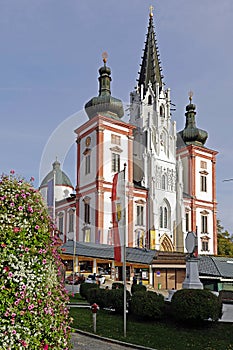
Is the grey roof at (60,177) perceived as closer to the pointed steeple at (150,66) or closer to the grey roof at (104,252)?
the pointed steeple at (150,66)

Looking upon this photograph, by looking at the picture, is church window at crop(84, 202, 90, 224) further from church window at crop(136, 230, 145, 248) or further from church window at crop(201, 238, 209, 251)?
church window at crop(201, 238, 209, 251)

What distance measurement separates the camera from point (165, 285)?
3959 cm

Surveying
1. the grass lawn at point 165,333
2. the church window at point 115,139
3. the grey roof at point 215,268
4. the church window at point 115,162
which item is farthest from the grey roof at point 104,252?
the grass lawn at point 165,333

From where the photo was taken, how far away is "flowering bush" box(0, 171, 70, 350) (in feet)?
19.4

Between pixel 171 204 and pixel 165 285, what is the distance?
53.3 ft

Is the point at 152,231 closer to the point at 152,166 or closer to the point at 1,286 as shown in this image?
the point at 152,166

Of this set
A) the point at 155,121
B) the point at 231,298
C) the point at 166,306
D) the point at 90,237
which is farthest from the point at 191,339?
the point at 155,121

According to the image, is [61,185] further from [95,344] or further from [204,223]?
[95,344]

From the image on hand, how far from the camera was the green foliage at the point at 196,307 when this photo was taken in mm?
15047

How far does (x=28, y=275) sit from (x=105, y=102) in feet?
153

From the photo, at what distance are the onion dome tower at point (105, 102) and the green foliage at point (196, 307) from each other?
36433 millimetres

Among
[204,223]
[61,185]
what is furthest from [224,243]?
[61,185]

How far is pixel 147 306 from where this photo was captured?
16516mm

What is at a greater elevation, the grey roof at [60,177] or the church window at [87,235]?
the grey roof at [60,177]
